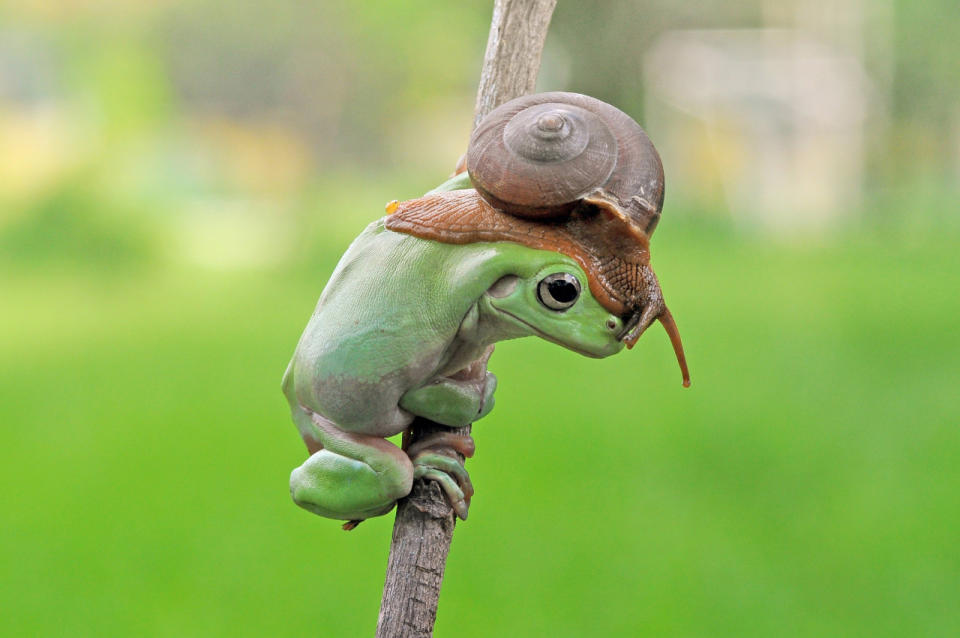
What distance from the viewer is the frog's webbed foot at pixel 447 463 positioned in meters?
1.15

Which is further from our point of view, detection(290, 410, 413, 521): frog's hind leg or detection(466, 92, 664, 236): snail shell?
detection(290, 410, 413, 521): frog's hind leg

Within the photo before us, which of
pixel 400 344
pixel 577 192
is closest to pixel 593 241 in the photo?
pixel 577 192

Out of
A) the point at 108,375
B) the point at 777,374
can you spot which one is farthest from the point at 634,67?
the point at 108,375

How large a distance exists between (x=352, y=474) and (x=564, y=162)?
1.26 ft

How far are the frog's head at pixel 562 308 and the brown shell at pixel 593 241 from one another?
0.03 ft

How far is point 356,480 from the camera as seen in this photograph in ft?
3.63

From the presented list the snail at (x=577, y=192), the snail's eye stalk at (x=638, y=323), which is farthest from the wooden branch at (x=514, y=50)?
the snail's eye stalk at (x=638, y=323)

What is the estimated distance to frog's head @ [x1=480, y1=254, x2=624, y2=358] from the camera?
1027 millimetres

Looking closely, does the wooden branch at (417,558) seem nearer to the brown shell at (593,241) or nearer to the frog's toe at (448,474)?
the frog's toe at (448,474)

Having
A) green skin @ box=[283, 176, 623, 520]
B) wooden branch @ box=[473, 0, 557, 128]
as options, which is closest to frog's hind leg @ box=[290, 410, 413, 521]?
green skin @ box=[283, 176, 623, 520]

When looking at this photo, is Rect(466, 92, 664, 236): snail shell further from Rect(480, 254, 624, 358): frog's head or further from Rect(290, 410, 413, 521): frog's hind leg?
Rect(290, 410, 413, 521): frog's hind leg

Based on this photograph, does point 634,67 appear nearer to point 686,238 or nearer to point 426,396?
point 686,238

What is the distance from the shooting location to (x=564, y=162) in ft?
3.27

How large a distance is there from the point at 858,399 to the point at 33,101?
184 inches
